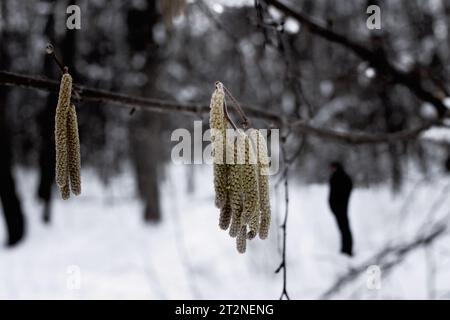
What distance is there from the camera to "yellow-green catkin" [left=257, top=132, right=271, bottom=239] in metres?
0.55

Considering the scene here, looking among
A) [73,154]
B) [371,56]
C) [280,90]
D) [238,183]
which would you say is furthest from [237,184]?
[280,90]

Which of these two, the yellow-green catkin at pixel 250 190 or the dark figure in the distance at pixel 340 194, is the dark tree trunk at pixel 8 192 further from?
the yellow-green catkin at pixel 250 190

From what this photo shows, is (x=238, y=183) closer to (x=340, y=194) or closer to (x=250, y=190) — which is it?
(x=250, y=190)

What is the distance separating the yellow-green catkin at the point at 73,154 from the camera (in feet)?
1.80

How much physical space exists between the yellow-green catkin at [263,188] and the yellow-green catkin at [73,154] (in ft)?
0.77

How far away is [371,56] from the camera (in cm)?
156

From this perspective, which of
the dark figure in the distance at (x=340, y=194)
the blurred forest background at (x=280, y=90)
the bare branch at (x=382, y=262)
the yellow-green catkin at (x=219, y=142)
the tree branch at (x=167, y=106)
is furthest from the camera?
the blurred forest background at (x=280, y=90)

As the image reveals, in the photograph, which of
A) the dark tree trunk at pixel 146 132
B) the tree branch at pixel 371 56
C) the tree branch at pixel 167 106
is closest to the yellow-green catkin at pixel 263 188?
the tree branch at pixel 167 106

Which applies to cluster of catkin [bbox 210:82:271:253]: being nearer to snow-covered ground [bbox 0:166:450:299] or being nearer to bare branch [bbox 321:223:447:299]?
snow-covered ground [bbox 0:166:450:299]

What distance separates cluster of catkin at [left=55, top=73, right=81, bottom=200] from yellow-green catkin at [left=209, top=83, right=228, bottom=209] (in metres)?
0.18

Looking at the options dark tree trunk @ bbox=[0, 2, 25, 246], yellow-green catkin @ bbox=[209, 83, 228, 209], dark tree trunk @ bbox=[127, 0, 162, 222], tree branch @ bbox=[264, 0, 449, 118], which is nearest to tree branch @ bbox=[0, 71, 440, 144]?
tree branch @ bbox=[264, 0, 449, 118]

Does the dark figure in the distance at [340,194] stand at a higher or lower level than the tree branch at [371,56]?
lower

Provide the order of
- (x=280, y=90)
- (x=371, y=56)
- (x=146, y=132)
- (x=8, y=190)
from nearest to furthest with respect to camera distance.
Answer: (x=371, y=56) → (x=280, y=90) → (x=8, y=190) → (x=146, y=132)

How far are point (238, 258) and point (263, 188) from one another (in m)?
1.53
